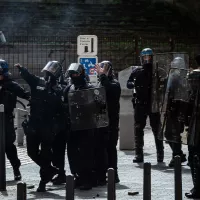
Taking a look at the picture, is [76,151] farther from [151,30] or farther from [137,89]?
[151,30]

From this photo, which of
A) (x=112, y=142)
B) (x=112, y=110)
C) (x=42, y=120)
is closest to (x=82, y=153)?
(x=42, y=120)

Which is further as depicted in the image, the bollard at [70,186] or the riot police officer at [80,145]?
the riot police officer at [80,145]

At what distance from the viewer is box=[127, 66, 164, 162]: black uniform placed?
13.8 meters

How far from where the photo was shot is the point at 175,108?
10.6m

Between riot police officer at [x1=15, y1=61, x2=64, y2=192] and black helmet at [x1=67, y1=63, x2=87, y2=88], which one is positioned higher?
black helmet at [x1=67, y1=63, x2=87, y2=88]

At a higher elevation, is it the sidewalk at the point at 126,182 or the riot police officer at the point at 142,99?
the riot police officer at the point at 142,99

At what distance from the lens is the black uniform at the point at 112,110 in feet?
38.6

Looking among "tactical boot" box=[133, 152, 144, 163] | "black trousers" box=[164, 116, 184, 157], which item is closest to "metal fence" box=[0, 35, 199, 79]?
"tactical boot" box=[133, 152, 144, 163]

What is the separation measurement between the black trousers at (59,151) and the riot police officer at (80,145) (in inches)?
18.3

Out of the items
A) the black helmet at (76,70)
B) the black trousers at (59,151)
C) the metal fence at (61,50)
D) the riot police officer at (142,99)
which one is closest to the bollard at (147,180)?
the black helmet at (76,70)

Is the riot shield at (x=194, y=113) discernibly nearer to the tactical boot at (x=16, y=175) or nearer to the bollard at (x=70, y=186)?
the tactical boot at (x=16, y=175)

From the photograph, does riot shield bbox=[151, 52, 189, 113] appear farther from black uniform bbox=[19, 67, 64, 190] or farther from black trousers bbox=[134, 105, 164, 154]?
black uniform bbox=[19, 67, 64, 190]

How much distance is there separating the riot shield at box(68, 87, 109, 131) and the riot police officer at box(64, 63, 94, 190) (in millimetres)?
38

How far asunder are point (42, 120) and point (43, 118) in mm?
30
